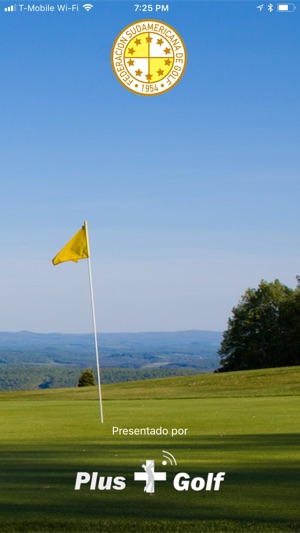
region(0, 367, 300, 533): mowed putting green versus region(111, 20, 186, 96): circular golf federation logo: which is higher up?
region(111, 20, 186, 96): circular golf federation logo

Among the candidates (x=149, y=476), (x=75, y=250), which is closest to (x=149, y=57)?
(x=149, y=476)

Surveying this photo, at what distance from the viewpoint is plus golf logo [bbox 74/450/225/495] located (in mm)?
7660

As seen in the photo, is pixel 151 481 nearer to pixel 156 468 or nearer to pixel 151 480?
pixel 151 480

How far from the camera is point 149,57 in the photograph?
10797 millimetres

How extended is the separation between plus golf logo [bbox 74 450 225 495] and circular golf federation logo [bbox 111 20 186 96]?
5.10 metres

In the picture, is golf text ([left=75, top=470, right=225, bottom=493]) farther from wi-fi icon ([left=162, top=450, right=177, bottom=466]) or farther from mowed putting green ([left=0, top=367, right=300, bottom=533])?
wi-fi icon ([left=162, top=450, right=177, bottom=466])

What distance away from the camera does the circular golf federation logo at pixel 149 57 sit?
34.7ft

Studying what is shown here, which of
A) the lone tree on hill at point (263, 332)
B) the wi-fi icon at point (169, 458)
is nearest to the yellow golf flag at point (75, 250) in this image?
the wi-fi icon at point (169, 458)

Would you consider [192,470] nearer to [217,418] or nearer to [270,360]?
[217,418]

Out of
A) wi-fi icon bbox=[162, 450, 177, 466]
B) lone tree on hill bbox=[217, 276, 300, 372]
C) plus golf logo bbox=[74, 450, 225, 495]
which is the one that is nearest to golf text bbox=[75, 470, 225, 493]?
plus golf logo bbox=[74, 450, 225, 495]

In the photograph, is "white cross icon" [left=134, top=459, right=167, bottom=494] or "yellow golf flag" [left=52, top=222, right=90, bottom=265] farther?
"yellow golf flag" [left=52, top=222, right=90, bottom=265]

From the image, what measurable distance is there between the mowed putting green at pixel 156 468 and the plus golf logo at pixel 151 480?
0.08 meters

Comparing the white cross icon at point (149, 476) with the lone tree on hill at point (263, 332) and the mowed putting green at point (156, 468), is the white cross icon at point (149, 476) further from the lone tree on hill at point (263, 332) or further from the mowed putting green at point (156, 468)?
the lone tree on hill at point (263, 332)

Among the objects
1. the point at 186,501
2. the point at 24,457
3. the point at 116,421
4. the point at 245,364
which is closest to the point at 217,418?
the point at 116,421
